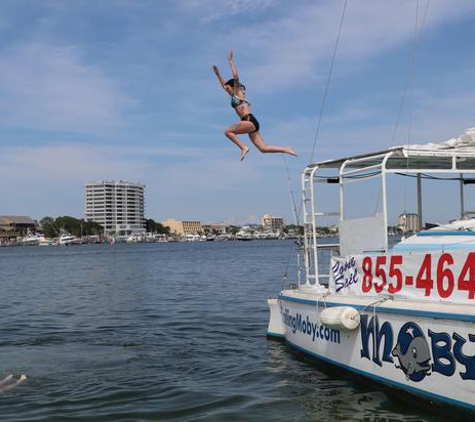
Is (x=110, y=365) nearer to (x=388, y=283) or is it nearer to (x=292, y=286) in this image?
(x=292, y=286)

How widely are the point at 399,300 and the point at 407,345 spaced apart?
0.70m

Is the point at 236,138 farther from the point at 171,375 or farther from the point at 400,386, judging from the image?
the point at 171,375

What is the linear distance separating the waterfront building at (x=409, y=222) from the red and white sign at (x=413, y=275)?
178cm

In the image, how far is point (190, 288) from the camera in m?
29.5

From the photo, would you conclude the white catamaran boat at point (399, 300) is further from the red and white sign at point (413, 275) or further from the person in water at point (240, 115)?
the person in water at point (240, 115)

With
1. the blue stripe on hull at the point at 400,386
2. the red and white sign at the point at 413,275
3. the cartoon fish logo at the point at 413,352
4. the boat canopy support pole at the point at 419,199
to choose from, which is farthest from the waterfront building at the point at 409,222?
the cartoon fish logo at the point at 413,352

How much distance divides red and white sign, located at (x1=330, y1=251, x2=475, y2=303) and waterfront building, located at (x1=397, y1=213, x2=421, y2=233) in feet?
5.83

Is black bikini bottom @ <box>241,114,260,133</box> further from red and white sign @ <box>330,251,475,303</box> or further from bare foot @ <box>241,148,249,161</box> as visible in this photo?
red and white sign @ <box>330,251,475,303</box>

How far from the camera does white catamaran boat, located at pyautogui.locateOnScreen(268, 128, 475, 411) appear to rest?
6965mm

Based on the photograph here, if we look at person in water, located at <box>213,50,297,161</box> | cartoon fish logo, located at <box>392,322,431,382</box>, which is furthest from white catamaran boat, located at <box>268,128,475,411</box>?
person in water, located at <box>213,50,297,161</box>

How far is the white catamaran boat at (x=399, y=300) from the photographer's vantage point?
6.96 metres

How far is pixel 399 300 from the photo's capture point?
7.99 metres

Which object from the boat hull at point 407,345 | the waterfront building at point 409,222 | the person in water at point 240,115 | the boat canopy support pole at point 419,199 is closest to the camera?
the boat hull at point 407,345

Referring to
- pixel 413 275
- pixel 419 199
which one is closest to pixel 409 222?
pixel 419 199
